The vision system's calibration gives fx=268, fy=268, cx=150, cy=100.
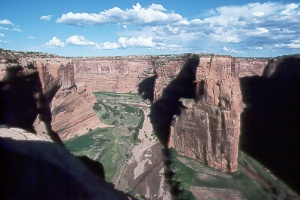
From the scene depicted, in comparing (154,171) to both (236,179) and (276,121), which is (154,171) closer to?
(236,179)

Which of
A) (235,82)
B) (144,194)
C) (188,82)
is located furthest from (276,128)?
(144,194)

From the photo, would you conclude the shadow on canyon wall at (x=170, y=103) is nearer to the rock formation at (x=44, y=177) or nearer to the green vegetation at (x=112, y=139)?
the green vegetation at (x=112, y=139)

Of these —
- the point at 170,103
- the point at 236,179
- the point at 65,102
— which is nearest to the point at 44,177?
the point at 236,179

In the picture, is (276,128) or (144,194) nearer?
(144,194)

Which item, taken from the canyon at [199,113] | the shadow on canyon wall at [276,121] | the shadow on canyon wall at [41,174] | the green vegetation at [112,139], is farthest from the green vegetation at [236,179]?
the shadow on canyon wall at [41,174]

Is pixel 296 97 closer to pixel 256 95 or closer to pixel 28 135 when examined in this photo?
pixel 256 95

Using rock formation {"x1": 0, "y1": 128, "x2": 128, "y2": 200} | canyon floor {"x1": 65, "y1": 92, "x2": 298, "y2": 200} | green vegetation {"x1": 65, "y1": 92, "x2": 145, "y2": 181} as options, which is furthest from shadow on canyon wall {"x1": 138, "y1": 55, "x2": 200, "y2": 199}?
rock formation {"x1": 0, "y1": 128, "x2": 128, "y2": 200}

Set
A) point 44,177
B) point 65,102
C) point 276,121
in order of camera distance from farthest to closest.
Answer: point 276,121, point 65,102, point 44,177
